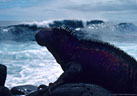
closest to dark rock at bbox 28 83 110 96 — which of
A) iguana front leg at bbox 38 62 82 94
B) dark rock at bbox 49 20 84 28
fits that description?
iguana front leg at bbox 38 62 82 94

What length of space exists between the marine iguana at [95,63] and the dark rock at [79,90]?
7.4 inches

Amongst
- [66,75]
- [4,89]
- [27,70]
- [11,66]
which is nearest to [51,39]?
[66,75]

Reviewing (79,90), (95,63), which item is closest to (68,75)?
(79,90)

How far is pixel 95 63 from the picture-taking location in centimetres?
443

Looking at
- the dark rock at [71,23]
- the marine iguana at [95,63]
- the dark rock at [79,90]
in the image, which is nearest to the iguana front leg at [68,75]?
the marine iguana at [95,63]

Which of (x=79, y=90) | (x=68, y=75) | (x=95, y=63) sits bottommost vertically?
(x=79, y=90)

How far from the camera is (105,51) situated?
4.43 m

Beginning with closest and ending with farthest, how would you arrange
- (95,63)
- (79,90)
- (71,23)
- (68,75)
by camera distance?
(79,90)
(68,75)
(95,63)
(71,23)

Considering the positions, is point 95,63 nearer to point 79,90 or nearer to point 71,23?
point 79,90

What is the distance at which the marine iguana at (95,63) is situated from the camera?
430 centimetres

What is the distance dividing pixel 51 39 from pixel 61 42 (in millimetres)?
188

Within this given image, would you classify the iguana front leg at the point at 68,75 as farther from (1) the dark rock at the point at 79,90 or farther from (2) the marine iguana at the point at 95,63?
(1) the dark rock at the point at 79,90

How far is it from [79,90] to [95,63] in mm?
621

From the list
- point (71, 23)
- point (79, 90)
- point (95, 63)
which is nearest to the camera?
point (79, 90)
